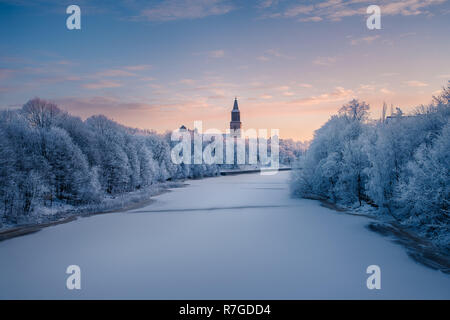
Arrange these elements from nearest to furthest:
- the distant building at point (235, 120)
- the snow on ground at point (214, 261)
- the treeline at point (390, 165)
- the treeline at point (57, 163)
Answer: the snow on ground at point (214, 261)
the treeline at point (390, 165)
the treeline at point (57, 163)
the distant building at point (235, 120)

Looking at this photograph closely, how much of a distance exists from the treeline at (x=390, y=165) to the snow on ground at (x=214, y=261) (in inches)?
113

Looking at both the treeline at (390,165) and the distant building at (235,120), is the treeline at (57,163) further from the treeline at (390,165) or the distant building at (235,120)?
the distant building at (235,120)

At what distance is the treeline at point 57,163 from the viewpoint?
2188 centimetres

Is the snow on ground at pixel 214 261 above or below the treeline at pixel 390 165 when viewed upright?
below

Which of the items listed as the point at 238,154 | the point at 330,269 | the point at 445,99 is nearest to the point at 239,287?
the point at 330,269

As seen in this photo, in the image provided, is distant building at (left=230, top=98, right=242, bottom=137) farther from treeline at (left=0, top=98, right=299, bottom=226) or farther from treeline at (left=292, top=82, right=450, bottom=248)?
treeline at (left=292, top=82, right=450, bottom=248)

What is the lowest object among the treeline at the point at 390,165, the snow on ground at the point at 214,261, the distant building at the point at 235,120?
the snow on ground at the point at 214,261

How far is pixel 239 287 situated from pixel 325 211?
717 inches

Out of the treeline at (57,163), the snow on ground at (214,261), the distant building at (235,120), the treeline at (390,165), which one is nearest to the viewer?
the snow on ground at (214,261)

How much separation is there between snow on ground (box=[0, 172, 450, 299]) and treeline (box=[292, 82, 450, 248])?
286cm

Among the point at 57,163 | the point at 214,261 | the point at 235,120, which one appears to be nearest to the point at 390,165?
the point at 214,261

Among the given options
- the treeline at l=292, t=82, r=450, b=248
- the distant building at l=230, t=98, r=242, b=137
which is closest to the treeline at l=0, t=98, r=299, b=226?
the treeline at l=292, t=82, r=450, b=248

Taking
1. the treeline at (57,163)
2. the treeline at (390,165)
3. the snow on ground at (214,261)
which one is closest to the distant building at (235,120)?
the treeline at (57,163)

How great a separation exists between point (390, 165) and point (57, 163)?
33.1 metres
